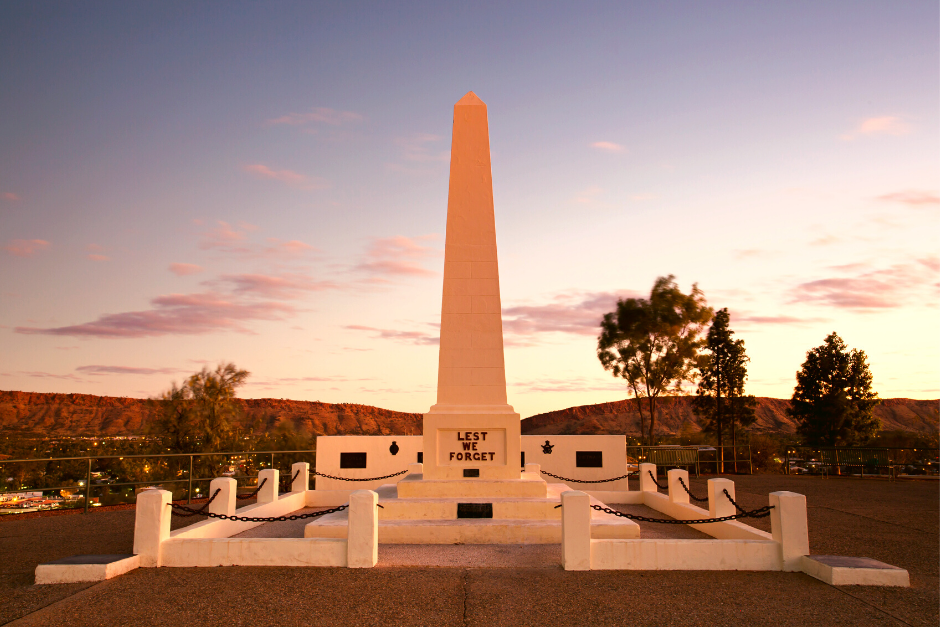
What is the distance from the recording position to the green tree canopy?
2291 centimetres

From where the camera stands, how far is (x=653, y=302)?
1206 inches

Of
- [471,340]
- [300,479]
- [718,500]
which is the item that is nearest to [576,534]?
[718,500]

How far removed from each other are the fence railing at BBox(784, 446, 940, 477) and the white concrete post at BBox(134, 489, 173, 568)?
21.0 m

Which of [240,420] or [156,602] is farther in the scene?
[240,420]

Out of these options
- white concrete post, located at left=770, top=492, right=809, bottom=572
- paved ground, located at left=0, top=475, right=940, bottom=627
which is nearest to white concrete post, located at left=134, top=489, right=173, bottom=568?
paved ground, located at left=0, top=475, right=940, bottom=627

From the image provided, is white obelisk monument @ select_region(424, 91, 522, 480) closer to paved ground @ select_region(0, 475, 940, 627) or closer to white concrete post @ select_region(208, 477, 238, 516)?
paved ground @ select_region(0, 475, 940, 627)

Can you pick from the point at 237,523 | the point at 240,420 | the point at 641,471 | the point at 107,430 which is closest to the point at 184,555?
the point at 237,523

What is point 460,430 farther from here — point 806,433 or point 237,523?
point 806,433

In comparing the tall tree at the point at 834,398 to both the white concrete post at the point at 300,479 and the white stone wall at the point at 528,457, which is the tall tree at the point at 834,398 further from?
the white concrete post at the point at 300,479

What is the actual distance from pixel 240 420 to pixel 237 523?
15252mm

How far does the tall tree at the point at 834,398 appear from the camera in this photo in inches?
1527

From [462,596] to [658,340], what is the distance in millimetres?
26152

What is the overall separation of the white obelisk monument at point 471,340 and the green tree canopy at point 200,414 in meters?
14.8

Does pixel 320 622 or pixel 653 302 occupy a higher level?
pixel 653 302
